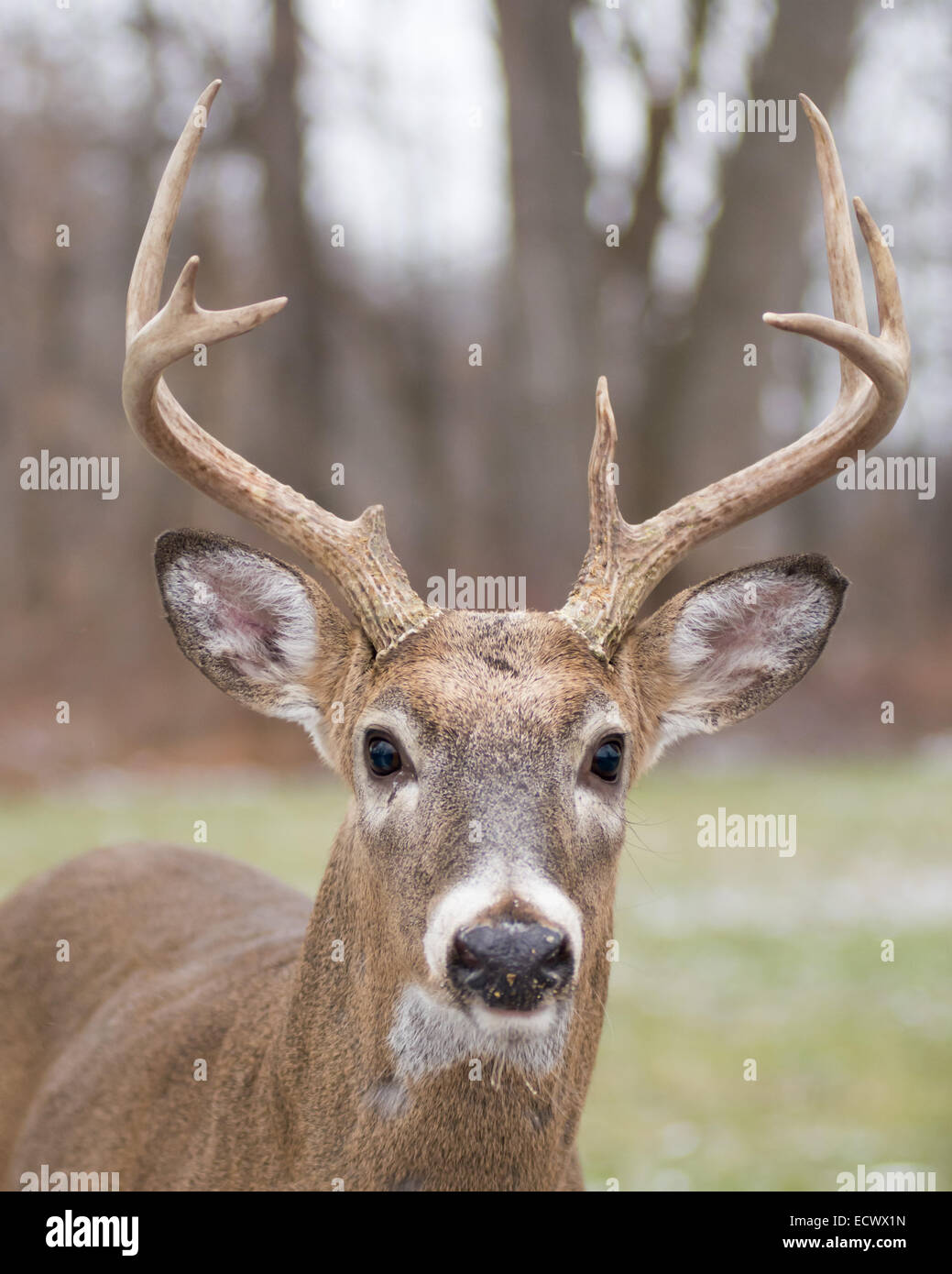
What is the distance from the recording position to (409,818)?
2930mm

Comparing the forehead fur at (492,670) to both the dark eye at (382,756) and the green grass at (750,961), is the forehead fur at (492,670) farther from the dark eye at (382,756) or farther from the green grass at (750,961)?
the green grass at (750,961)

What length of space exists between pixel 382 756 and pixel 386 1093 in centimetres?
73

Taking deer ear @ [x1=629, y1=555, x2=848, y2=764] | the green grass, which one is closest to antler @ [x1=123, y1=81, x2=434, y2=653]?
deer ear @ [x1=629, y1=555, x2=848, y2=764]

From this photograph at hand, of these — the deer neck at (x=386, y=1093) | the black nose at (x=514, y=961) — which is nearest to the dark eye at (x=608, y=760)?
the deer neck at (x=386, y=1093)

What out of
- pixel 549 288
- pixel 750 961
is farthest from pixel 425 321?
pixel 750 961

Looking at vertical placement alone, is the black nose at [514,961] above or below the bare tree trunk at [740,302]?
below

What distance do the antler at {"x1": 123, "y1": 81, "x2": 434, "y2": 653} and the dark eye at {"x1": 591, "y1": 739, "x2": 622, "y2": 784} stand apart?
53 cm

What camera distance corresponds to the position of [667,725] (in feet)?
11.9

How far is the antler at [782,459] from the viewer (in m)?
3.29

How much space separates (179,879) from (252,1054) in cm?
123

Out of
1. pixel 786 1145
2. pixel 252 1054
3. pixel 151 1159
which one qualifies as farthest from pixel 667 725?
pixel 786 1145

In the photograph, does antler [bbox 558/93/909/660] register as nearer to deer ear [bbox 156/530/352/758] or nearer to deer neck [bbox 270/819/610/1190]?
deer ear [bbox 156/530/352/758]

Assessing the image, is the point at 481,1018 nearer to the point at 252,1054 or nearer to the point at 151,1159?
the point at 252,1054

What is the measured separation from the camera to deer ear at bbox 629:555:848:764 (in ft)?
11.5
